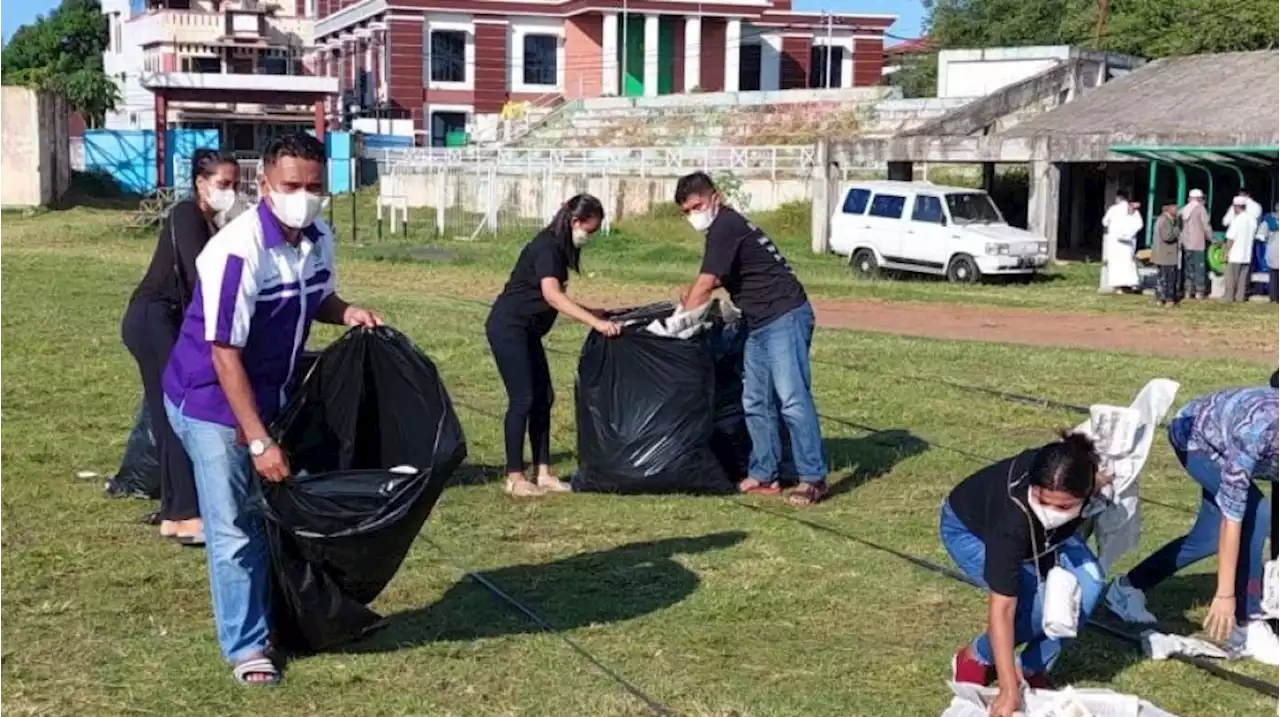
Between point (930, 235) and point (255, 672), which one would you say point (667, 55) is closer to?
point (930, 235)

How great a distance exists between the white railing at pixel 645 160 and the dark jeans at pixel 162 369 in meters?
24.6

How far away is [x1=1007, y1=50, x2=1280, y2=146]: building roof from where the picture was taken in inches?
950

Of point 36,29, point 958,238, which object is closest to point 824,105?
point 958,238

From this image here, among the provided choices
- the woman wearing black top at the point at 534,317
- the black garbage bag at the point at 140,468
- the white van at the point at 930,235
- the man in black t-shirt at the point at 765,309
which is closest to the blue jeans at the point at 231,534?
the black garbage bag at the point at 140,468

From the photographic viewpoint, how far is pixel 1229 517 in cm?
535

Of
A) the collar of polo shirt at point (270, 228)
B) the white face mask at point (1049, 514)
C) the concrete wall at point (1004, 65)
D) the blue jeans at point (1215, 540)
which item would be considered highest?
the concrete wall at point (1004, 65)

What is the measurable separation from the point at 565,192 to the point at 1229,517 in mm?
29512

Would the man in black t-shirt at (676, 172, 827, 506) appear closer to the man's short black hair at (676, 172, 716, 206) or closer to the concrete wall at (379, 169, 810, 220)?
the man's short black hair at (676, 172, 716, 206)

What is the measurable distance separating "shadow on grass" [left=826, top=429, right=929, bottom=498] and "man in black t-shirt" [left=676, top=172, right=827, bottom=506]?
0.47 meters

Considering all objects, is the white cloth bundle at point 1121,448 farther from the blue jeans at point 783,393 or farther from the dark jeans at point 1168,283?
the dark jeans at point 1168,283

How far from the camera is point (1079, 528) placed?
16.8ft

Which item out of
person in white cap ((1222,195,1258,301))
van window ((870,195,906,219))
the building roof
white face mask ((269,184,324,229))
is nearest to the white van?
van window ((870,195,906,219))

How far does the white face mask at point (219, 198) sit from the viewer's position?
6812 millimetres

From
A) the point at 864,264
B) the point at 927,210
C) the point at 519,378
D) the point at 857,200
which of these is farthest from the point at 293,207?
the point at 857,200
